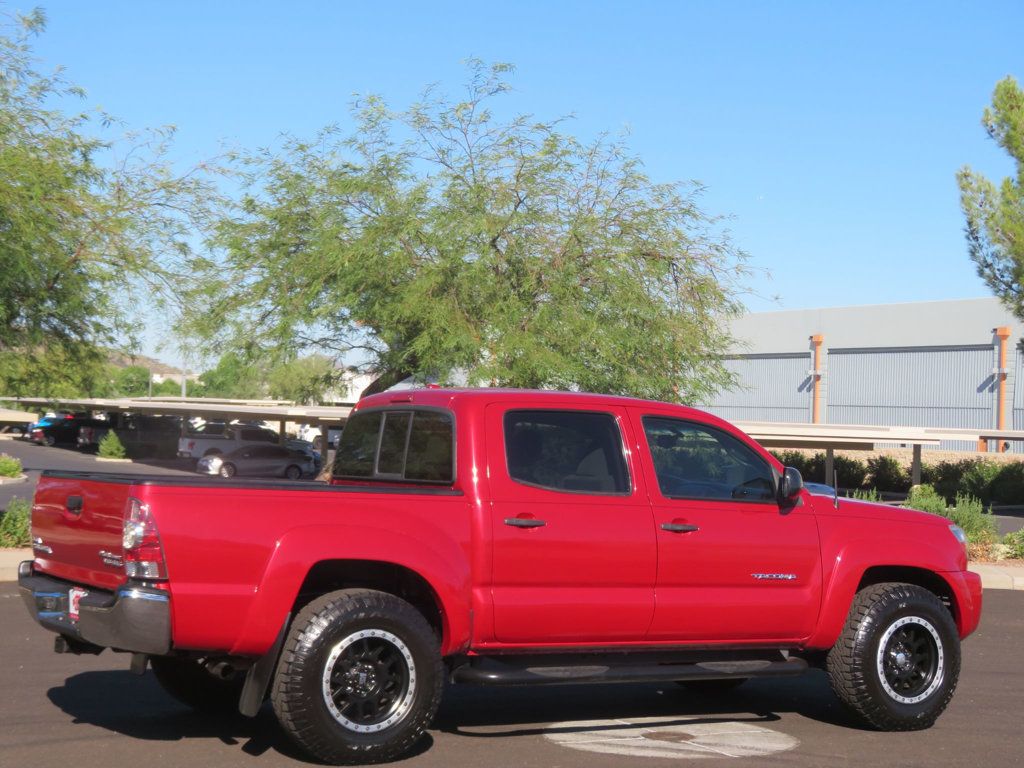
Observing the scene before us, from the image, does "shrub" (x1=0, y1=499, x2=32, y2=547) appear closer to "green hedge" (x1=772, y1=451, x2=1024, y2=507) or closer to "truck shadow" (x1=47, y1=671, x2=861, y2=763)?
"truck shadow" (x1=47, y1=671, x2=861, y2=763)

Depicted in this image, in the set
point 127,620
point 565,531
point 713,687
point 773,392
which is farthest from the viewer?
point 773,392

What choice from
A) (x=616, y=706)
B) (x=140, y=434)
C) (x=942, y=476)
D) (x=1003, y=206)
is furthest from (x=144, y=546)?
(x=140, y=434)

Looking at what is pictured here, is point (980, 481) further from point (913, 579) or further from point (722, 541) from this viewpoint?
point (722, 541)

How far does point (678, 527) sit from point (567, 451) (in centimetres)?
77

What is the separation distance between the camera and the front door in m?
7.20

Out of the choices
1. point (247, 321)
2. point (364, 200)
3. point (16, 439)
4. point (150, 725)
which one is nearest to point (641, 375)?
point (364, 200)

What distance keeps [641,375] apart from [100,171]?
955cm

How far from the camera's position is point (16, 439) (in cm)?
8650

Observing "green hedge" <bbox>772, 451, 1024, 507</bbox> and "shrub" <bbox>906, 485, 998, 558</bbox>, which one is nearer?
"shrub" <bbox>906, 485, 998, 558</bbox>

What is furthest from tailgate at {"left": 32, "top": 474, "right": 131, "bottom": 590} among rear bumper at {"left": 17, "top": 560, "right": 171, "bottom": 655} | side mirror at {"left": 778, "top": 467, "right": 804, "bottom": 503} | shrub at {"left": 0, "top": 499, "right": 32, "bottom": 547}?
shrub at {"left": 0, "top": 499, "right": 32, "bottom": 547}

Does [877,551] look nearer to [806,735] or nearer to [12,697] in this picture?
[806,735]

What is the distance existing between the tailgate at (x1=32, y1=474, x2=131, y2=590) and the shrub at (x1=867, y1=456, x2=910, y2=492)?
4039 centimetres

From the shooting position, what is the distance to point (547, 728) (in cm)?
752

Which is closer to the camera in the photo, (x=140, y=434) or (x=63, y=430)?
(x=140, y=434)
